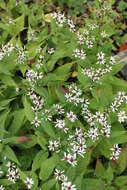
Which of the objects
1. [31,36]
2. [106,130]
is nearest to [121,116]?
[106,130]

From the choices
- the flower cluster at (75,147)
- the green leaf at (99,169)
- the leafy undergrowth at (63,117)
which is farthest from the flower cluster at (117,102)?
the green leaf at (99,169)

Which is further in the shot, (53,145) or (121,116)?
(121,116)

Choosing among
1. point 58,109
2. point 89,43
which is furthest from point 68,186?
point 89,43

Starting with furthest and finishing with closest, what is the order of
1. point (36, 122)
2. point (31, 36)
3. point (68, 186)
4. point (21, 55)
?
point (31, 36) < point (21, 55) < point (36, 122) < point (68, 186)

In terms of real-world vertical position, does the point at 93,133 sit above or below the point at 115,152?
above

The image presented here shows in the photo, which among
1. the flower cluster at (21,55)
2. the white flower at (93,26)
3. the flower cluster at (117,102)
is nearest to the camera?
the flower cluster at (117,102)

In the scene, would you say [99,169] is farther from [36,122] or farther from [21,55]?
[21,55]

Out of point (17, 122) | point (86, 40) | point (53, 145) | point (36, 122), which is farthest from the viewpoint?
point (86, 40)

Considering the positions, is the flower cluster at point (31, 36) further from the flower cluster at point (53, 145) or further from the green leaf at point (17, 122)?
the flower cluster at point (53, 145)

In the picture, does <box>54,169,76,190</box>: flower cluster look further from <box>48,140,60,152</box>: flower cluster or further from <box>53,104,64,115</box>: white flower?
<box>53,104,64,115</box>: white flower

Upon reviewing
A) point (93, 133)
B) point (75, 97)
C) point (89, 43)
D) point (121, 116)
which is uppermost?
point (89, 43)
